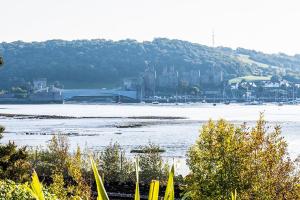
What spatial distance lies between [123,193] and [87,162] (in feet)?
31.6

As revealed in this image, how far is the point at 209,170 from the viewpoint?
1825 cm

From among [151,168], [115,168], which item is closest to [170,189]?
[151,168]

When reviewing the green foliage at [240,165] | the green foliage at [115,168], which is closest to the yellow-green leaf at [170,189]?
the green foliage at [240,165]

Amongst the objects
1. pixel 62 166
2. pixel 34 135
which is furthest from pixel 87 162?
pixel 34 135

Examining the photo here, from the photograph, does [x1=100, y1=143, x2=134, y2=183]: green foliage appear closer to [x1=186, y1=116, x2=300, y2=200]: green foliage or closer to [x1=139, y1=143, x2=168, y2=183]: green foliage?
[x1=139, y1=143, x2=168, y2=183]: green foliage

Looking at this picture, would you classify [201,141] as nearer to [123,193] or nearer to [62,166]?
[123,193]

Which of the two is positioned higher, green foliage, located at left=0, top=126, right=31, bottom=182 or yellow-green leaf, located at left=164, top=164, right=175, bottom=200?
yellow-green leaf, located at left=164, top=164, right=175, bottom=200

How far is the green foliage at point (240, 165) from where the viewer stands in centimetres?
1736

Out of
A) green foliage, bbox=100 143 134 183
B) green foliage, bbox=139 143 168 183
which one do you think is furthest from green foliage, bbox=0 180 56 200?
green foliage, bbox=100 143 134 183

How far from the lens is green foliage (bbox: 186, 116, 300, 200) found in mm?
17359

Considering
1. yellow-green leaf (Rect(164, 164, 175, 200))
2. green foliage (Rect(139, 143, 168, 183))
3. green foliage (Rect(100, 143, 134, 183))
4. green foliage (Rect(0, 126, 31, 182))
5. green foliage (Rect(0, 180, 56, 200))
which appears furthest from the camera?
green foliage (Rect(100, 143, 134, 183))

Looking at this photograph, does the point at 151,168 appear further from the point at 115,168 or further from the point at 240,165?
the point at 240,165

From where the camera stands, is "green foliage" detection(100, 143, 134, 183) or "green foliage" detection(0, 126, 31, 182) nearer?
"green foliage" detection(0, 126, 31, 182)

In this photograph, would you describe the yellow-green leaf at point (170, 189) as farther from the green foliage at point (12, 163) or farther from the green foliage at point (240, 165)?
the green foliage at point (12, 163)
